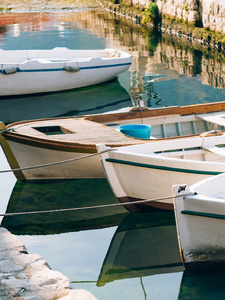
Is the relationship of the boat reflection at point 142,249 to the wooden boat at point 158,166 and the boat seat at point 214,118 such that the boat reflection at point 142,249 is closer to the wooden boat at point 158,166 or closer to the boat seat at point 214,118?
the wooden boat at point 158,166

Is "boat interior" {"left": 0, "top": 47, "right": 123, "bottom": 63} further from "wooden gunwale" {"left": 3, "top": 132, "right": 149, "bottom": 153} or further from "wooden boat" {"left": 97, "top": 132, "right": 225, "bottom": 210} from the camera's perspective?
"wooden boat" {"left": 97, "top": 132, "right": 225, "bottom": 210}

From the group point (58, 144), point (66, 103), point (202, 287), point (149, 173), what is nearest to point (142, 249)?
point (149, 173)

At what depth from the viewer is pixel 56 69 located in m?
13.4

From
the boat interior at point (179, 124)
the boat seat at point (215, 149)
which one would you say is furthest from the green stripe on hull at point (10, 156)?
the boat seat at point (215, 149)

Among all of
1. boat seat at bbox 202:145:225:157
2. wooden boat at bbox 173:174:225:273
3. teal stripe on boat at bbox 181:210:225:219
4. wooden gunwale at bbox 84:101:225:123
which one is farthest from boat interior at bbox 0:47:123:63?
teal stripe on boat at bbox 181:210:225:219

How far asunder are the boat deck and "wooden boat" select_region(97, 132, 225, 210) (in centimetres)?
58

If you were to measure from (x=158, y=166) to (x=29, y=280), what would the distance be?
245 cm

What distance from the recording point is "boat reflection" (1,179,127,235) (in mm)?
7047

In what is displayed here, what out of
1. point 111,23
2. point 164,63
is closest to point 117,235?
point 164,63

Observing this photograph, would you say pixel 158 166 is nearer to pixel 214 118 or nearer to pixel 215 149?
pixel 215 149

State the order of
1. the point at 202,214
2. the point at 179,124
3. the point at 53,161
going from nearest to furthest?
the point at 202,214, the point at 53,161, the point at 179,124

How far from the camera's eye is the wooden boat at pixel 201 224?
535 cm

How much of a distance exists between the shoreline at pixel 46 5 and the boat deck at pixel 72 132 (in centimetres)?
2840

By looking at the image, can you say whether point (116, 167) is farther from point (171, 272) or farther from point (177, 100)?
point (177, 100)
